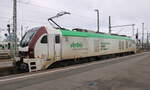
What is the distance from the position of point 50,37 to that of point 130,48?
20.1m

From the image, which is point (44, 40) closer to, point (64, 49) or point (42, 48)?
point (42, 48)

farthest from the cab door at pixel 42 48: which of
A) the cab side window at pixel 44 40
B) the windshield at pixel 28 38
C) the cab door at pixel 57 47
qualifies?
the cab door at pixel 57 47

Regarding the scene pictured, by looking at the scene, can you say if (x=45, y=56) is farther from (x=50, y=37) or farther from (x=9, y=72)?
(x=9, y=72)

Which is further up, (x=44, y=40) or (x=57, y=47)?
(x=44, y=40)

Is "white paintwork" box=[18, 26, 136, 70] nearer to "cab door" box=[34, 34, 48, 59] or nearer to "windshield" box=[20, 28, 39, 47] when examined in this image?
"cab door" box=[34, 34, 48, 59]

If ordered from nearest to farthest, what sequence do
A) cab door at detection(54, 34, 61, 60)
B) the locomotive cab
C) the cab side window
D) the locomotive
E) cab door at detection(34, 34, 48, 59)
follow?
the locomotive cab < the locomotive < cab door at detection(34, 34, 48, 59) < the cab side window < cab door at detection(54, 34, 61, 60)

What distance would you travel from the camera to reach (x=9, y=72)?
38.9 feet

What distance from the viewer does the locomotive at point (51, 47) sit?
1147 cm

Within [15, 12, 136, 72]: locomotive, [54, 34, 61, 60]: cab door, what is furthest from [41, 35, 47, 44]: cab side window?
[54, 34, 61, 60]: cab door

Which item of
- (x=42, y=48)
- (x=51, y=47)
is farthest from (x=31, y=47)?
(x=51, y=47)

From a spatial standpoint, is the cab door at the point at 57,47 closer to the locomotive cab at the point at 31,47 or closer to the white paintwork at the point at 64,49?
the white paintwork at the point at 64,49

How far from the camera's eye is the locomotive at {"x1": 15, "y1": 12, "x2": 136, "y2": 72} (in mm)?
11469

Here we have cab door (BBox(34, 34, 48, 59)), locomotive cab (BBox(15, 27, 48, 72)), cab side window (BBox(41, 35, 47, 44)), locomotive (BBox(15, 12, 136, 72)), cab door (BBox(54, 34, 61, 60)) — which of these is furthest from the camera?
cab door (BBox(54, 34, 61, 60))

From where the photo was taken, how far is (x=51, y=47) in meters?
12.5
